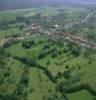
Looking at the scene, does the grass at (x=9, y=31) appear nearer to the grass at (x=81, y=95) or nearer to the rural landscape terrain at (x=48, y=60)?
the rural landscape terrain at (x=48, y=60)

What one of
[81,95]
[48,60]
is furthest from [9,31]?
[81,95]

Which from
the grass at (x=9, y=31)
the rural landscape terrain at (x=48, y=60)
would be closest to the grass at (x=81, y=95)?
the rural landscape terrain at (x=48, y=60)

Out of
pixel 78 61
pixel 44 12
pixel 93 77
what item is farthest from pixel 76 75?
pixel 44 12

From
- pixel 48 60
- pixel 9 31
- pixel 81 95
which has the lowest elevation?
pixel 9 31

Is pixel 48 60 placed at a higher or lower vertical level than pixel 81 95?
lower

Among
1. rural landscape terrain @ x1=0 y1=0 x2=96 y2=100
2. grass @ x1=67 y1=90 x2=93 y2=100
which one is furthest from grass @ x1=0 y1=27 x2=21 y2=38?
grass @ x1=67 y1=90 x2=93 y2=100

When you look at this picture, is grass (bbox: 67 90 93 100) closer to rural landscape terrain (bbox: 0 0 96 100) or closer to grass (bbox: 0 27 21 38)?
rural landscape terrain (bbox: 0 0 96 100)

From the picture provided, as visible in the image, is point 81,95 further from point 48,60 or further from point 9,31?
point 9,31

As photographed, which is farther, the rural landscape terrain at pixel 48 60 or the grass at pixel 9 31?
the grass at pixel 9 31
